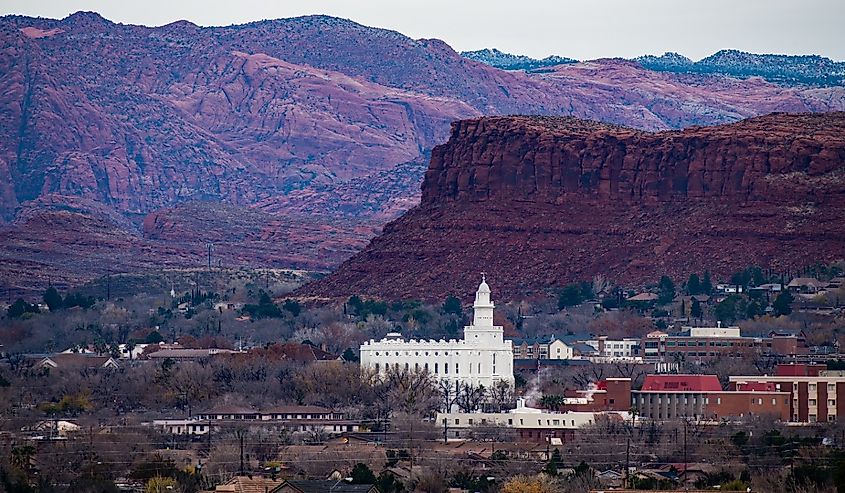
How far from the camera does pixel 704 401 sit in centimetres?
13012

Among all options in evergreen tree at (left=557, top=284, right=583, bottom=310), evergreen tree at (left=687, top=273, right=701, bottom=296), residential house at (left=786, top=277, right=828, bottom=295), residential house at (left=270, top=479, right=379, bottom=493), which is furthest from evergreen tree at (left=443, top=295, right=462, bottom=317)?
residential house at (left=270, top=479, right=379, bottom=493)

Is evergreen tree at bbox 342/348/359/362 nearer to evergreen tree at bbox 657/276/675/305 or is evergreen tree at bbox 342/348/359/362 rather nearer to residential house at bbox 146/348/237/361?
residential house at bbox 146/348/237/361

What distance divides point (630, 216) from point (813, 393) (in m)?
62.1

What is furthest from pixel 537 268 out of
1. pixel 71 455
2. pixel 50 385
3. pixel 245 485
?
pixel 245 485

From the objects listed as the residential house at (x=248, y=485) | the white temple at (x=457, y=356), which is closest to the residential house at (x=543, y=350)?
the white temple at (x=457, y=356)

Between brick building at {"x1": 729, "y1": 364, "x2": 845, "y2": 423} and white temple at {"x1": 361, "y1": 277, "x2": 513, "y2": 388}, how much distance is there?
14.5m

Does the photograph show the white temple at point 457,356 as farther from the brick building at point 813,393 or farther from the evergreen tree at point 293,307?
the evergreen tree at point 293,307

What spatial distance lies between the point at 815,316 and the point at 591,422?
43596 millimetres

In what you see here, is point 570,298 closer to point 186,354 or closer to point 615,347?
point 615,347

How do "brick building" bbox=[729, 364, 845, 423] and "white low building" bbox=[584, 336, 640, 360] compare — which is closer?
"brick building" bbox=[729, 364, 845, 423]

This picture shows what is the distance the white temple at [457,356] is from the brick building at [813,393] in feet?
47.7

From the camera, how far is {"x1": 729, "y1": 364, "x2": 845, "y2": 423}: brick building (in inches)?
5098

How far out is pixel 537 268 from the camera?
18788cm

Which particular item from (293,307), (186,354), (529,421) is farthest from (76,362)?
(529,421)
